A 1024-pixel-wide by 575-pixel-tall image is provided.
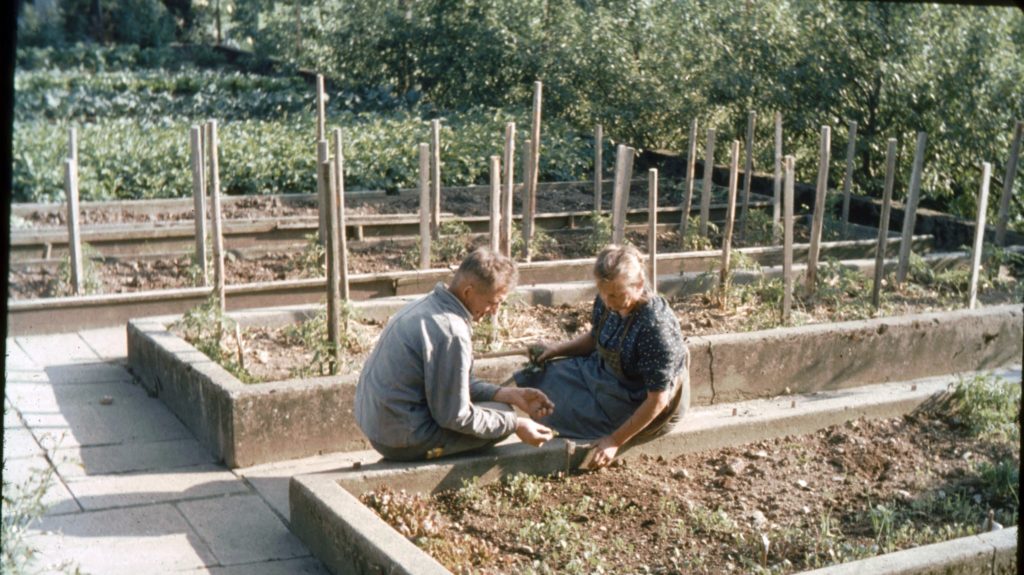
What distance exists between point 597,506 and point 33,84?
707 inches

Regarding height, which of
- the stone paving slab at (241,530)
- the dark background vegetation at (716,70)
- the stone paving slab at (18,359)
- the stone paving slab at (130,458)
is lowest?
the stone paving slab at (241,530)

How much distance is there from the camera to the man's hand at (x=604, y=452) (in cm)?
521

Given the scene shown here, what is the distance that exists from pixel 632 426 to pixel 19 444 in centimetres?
311

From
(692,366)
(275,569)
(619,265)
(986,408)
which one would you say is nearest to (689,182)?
(692,366)

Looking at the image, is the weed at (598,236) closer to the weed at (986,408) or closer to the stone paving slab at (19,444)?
the weed at (986,408)

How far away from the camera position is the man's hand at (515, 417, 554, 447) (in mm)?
4918

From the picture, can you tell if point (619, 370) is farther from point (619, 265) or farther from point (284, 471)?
point (284, 471)

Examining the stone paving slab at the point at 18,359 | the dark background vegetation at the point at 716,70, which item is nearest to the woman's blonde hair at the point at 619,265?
the stone paving slab at the point at 18,359

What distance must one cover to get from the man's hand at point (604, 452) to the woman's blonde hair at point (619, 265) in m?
0.73

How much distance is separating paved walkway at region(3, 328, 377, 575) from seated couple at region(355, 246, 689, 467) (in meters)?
0.69

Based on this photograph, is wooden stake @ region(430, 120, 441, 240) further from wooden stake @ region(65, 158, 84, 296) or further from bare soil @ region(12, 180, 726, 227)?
wooden stake @ region(65, 158, 84, 296)

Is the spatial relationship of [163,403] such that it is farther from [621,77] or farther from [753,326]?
[621,77]

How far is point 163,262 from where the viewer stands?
923 cm

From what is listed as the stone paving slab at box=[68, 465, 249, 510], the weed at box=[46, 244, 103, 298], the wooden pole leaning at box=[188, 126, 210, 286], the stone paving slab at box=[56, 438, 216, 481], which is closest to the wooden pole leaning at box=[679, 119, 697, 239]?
the wooden pole leaning at box=[188, 126, 210, 286]
